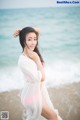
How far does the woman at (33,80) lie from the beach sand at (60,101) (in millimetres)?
55

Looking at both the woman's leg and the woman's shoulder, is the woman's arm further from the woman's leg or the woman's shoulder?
the woman's leg

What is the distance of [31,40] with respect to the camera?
2.98m

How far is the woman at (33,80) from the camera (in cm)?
294

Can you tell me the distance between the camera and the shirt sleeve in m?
2.92

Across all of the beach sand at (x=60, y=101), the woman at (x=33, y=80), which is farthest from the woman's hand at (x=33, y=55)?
the beach sand at (x=60, y=101)

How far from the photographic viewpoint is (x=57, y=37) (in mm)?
3062

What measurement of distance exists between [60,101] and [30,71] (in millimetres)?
420

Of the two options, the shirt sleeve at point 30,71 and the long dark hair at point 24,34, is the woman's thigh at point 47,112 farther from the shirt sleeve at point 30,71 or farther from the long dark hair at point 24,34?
the long dark hair at point 24,34

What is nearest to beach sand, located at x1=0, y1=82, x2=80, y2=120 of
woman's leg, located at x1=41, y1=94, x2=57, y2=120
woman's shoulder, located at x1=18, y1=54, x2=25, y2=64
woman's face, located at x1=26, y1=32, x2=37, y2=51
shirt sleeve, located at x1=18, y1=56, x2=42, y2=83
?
woman's leg, located at x1=41, y1=94, x2=57, y2=120

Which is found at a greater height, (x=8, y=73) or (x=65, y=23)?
(x=65, y=23)

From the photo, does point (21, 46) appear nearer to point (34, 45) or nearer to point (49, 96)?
point (34, 45)

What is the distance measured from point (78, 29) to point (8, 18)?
68 centimetres

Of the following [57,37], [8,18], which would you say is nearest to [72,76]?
[57,37]

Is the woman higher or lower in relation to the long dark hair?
lower
